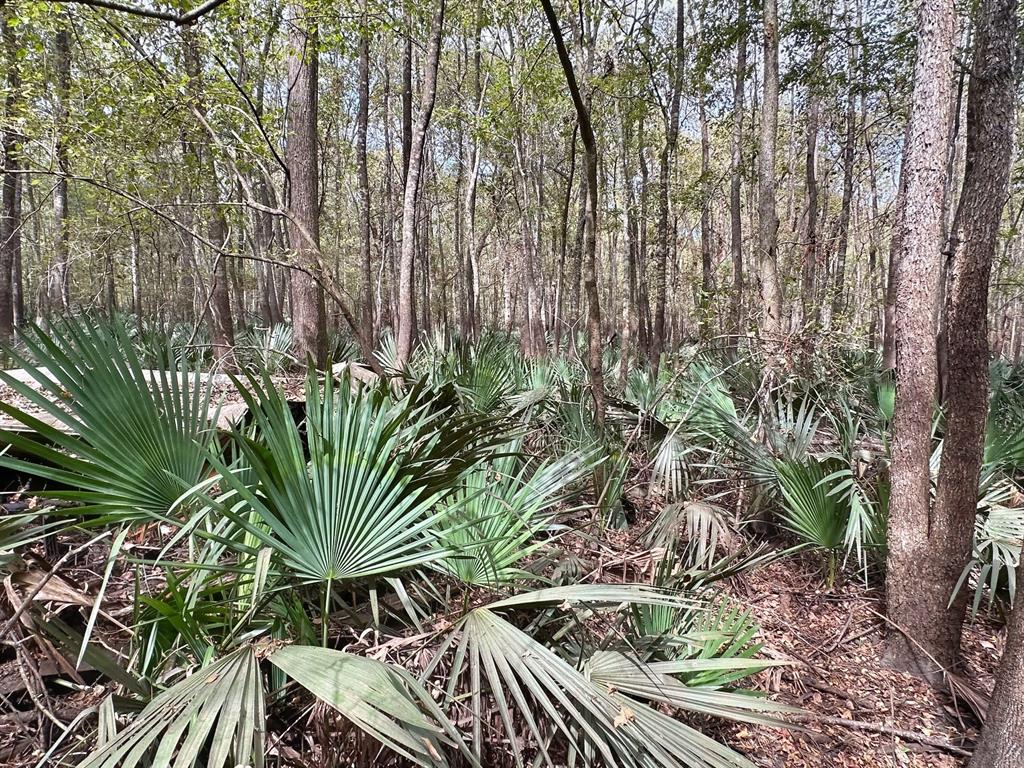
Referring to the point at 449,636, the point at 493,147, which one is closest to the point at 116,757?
the point at 449,636

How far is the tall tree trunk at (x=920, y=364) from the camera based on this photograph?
8.73ft

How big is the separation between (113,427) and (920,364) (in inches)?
138

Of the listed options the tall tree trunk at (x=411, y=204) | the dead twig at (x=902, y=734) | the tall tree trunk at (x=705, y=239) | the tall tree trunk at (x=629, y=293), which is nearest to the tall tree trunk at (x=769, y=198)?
the tall tree trunk at (x=705, y=239)

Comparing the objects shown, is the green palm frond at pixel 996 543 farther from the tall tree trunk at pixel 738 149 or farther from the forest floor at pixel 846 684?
the tall tree trunk at pixel 738 149

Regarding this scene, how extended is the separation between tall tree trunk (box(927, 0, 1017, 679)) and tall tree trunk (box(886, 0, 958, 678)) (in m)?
0.07

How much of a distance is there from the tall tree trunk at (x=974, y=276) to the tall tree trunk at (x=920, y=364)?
0.07 metres

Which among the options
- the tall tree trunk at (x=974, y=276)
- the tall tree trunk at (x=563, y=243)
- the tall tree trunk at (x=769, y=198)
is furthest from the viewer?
the tall tree trunk at (x=563, y=243)

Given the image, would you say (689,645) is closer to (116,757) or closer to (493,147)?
(116,757)

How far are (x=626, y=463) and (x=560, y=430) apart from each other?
0.74 m

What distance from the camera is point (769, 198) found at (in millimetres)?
5516

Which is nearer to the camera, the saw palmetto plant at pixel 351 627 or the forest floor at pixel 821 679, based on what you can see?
the saw palmetto plant at pixel 351 627

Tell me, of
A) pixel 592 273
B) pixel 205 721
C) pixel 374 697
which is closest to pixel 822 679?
pixel 374 697

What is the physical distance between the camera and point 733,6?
783 centimetres

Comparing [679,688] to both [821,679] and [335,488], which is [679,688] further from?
[821,679]
